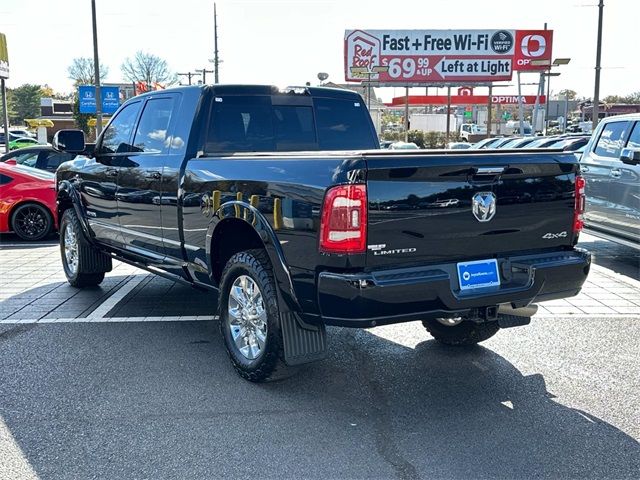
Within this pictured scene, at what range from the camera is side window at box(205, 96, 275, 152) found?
532 centimetres

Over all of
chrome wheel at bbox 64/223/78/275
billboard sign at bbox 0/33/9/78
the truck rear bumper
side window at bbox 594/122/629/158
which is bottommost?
chrome wheel at bbox 64/223/78/275

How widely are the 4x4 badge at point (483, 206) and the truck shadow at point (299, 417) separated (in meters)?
1.23

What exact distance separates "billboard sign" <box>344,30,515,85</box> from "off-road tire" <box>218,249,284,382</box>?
37.7 m

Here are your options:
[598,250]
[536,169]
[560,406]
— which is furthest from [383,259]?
[598,250]

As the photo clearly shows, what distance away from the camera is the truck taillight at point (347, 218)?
Answer: 12.0ft

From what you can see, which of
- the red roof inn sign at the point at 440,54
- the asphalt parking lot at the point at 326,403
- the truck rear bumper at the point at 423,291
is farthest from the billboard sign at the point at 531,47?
the truck rear bumper at the point at 423,291

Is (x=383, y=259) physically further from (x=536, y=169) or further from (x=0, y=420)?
(x=0, y=420)

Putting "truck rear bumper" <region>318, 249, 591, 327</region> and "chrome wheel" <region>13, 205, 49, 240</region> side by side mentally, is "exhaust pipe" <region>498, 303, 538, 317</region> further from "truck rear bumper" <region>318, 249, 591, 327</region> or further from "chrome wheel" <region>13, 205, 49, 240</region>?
"chrome wheel" <region>13, 205, 49, 240</region>

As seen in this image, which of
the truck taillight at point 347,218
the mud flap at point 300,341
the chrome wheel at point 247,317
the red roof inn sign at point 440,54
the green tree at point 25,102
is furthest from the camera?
the green tree at point 25,102

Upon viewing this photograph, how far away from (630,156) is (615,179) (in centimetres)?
81

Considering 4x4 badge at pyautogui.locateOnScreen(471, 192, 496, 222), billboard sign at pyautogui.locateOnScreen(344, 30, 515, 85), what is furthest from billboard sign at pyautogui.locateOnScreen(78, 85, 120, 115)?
4x4 badge at pyautogui.locateOnScreen(471, 192, 496, 222)

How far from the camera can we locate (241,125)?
5.47 meters

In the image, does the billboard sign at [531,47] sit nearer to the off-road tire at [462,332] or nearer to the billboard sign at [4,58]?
the billboard sign at [4,58]

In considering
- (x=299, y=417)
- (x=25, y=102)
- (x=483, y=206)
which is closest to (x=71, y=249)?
(x=299, y=417)
